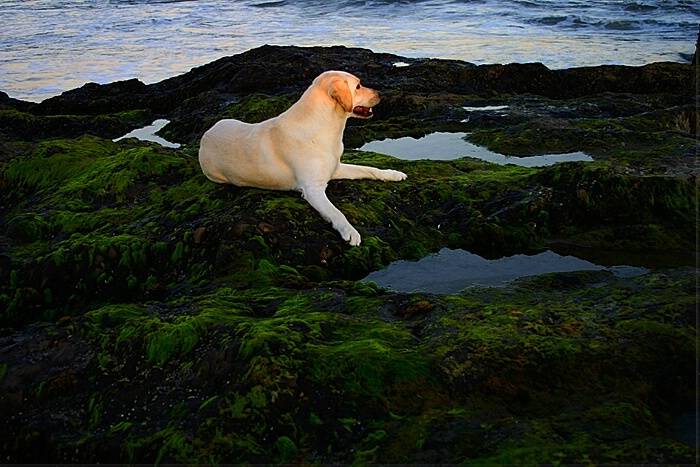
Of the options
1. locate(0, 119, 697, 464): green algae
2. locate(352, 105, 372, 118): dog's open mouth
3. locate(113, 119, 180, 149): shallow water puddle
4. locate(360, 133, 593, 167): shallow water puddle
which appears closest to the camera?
locate(0, 119, 697, 464): green algae

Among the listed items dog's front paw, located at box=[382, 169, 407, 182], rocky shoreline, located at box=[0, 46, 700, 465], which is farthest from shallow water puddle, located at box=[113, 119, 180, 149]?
dog's front paw, located at box=[382, 169, 407, 182]

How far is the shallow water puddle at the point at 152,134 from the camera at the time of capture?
37.4ft

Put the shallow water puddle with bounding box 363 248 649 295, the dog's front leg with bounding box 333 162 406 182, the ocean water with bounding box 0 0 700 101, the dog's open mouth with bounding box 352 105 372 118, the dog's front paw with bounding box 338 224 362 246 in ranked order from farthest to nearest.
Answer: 1. the ocean water with bounding box 0 0 700 101
2. the dog's front leg with bounding box 333 162 406 182
3. the dog's open mouth with bounding box 352 105 372 118
4. the dog's front paw with bounding box 338 224 362 246
5. the shallow water puddle with bounding box 363 248 649 295

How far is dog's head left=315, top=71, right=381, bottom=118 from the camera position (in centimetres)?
677

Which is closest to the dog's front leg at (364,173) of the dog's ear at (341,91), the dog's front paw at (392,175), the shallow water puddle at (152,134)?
the dog's front paw at (392,175)

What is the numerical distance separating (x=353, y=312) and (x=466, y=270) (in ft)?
5.13

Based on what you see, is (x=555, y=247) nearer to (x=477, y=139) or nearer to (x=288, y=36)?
(x=477, y=139)

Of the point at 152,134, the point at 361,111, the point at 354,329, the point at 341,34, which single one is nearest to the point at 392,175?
the point at 361,111

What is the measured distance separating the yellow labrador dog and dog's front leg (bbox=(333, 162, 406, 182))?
0.42 ft

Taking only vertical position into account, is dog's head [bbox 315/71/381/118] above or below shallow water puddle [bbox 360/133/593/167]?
above

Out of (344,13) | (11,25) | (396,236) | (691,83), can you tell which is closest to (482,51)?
(691,83)

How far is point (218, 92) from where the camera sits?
510 inches

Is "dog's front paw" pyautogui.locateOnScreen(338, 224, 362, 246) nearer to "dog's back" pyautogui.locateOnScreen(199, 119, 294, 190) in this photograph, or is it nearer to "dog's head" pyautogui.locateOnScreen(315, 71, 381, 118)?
"dog's back" pyautogui.locateOnScreen(199, 119, 294, 190)

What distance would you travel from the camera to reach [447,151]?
9.47m
